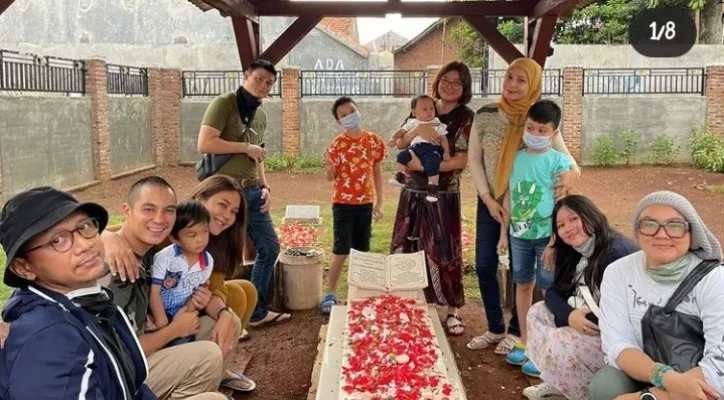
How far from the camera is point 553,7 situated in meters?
5.19

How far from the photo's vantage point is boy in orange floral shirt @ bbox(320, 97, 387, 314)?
5352 millimetres

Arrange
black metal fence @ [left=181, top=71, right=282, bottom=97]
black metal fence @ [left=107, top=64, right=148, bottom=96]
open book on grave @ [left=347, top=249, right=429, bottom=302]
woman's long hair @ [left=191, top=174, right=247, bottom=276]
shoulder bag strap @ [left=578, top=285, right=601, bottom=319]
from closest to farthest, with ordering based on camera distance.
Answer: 1. shoulder bag strap @ [left=578, top=285, right=601, bottom=319]
2. woman's long hair @ [left=191, top=174, right=247, bottom=276]
3. open book on grave @ [left=347, top=249, right=429, bottom=302]
4. black metal fence @ [left=107, top=64, right=148, bottom=96]
5. black metal fence @ [left=181, top=71, right=282, bottom=97]

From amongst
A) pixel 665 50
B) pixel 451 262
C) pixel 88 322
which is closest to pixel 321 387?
pixel 88 322

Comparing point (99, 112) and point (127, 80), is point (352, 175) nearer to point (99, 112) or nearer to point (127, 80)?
point (99, 112)

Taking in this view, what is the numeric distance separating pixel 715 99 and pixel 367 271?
16142mm

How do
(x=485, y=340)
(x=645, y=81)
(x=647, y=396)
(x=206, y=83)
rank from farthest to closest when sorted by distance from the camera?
(x=645, y=81)
(x=206, y=83)
(x=485, y=340)
(x=647, y=396)

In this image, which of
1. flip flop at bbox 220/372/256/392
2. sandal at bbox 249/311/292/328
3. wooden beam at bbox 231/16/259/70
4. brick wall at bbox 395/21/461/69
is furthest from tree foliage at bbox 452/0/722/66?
flip flop at bbox 220/372/256/392

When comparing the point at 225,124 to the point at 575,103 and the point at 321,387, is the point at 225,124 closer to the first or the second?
the point at 321,387

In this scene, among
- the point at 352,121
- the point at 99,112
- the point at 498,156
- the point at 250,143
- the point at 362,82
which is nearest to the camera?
the point at 498,156

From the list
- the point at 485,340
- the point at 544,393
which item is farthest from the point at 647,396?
the point at 485,340

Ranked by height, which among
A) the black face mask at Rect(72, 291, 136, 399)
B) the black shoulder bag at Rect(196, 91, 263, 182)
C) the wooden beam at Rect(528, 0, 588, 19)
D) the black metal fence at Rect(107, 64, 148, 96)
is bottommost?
the black face mask at Rect(72, 291, 136, 399)

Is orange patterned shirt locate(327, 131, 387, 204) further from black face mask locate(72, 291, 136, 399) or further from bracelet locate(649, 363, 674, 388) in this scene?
black face mask locate(72, 291, 136, 399)

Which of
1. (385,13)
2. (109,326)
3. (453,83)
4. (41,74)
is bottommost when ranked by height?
(109,326)

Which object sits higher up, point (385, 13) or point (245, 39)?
point (385, 13)
